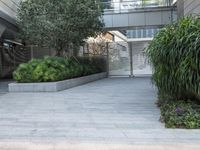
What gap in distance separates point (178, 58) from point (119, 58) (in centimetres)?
1756

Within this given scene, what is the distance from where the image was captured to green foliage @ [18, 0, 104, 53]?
1862 centimetres

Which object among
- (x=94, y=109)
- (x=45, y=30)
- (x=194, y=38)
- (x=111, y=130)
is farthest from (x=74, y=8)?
(x=111, y=130)

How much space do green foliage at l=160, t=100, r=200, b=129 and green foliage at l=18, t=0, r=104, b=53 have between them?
10432mm

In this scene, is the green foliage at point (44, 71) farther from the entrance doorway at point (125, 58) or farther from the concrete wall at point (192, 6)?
the entrance doorway at point (125, 58)

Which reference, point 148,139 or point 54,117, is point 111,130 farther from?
point 54,117

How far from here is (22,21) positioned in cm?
2036

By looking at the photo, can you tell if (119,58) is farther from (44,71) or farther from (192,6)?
(44,71)

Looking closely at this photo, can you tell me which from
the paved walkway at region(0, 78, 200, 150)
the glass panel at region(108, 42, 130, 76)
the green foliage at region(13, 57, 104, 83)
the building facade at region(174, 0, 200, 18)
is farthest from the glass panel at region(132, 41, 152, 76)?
the paved walkway at region(0, 78, 200, 150)

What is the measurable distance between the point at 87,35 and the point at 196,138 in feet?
46.8

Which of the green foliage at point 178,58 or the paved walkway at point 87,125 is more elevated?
the green foliage at point 178,58

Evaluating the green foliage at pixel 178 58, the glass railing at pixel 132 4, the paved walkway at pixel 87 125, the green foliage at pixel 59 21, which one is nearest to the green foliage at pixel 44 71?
the green foliage at pixel 59 21

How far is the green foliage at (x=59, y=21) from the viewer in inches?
733

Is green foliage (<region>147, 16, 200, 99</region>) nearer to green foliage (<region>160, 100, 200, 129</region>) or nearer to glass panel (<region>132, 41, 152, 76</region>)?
green foliage (<region>160, 100, 200, 129</region>)

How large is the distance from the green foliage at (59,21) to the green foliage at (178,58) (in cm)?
889
